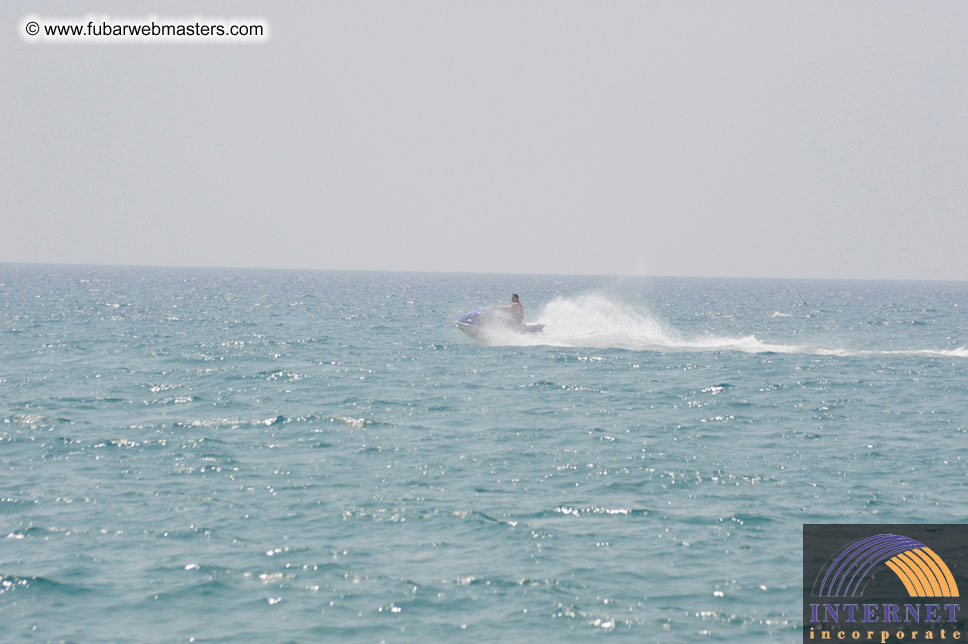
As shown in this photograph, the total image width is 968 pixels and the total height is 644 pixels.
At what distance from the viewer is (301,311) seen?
71.4 meters

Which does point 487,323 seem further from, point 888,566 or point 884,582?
point 884,582

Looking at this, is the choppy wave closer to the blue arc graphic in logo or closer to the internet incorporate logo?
the internet incorporate logo

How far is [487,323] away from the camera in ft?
126

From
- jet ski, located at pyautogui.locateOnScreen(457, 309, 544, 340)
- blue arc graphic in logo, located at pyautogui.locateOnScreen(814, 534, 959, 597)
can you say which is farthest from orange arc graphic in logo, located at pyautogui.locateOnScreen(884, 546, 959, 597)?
jet ski, located at pyautogui.locateOnScreen(457, 309, 544, 340)

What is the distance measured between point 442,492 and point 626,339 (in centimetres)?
3025

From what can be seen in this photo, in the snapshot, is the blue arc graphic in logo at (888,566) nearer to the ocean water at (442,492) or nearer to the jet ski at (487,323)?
the ocean water at (442,492)

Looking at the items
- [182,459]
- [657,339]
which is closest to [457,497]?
[182,459]

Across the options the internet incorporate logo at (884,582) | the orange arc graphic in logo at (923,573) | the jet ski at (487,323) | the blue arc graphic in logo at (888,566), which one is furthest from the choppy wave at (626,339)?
the orange arc graphic in logo at (923,573)

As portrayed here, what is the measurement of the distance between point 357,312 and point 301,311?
15.4ft

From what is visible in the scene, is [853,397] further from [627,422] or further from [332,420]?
[332,420]

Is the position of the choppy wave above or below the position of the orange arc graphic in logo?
above

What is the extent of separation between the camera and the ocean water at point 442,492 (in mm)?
10148

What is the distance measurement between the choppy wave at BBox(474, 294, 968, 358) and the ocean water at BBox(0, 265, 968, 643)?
20.5 feet

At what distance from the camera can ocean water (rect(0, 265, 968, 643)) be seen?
10.1 m
